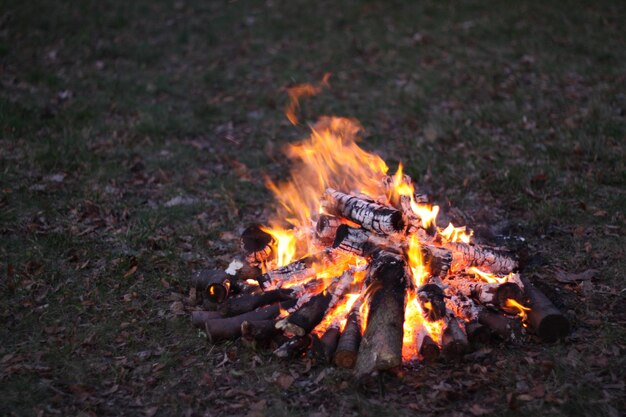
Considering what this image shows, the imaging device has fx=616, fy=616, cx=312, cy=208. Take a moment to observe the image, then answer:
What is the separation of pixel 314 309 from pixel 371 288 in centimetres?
55

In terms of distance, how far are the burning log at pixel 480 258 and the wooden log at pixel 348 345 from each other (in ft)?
4.48

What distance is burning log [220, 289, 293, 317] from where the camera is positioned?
5.91m

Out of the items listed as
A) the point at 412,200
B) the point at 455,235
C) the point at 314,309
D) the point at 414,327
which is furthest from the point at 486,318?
the point at 314,309

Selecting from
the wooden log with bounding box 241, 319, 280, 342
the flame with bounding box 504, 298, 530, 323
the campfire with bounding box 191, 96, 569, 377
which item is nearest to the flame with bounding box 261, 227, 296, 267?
the campfire with bounding box 191, 96, 569, 377

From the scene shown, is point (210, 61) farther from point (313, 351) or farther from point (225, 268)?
point (313, 351)

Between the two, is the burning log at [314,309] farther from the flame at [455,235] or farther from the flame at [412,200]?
the flame at [455,235]

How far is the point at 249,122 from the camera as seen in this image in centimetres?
1096

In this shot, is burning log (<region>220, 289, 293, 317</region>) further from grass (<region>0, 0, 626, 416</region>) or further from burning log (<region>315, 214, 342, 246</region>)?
burning log (<region>315, 214, 342, 246</region>)

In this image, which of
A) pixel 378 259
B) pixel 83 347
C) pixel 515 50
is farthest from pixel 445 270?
pixel 515 50

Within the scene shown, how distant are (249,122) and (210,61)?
2987 mm

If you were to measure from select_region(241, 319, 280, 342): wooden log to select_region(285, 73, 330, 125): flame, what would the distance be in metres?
6.16

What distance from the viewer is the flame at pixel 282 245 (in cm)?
666

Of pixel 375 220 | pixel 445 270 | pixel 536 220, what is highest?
pixel 375 220

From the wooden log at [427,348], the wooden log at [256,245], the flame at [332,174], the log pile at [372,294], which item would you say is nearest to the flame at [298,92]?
the flame at [332,174]
